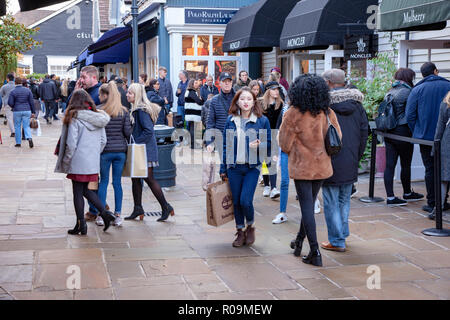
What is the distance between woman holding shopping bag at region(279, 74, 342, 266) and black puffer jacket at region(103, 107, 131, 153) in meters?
2.37

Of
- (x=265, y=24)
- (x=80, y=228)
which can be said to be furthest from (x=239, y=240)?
(x=265, y=24)

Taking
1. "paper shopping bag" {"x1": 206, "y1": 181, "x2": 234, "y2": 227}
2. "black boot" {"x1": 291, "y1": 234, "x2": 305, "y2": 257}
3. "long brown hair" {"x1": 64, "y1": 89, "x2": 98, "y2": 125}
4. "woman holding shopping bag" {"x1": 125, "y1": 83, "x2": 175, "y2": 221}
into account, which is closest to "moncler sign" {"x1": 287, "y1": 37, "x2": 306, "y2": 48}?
"woman holding shopping bag" {"x1": 125, "y1": 83, "x2": 175, "y2": 221}

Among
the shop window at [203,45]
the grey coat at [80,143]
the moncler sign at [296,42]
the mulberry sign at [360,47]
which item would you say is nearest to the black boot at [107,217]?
the grey coat at [80,143]

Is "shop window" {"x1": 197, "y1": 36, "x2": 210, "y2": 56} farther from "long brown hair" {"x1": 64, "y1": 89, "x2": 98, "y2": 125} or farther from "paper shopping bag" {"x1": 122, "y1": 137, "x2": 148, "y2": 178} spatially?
"long brown hair" {"x1": 64, "y1": 89, "x2": 98, "y2": 125}

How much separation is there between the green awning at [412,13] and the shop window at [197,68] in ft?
36.5

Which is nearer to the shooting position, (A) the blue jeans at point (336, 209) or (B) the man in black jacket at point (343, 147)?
(B) the man in black jacket at point (343, 147)

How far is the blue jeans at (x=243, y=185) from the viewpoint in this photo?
257 inches

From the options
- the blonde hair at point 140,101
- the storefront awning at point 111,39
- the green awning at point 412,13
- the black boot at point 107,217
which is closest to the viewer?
the black boot at point 107,217

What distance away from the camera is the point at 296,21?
14820 millimetres

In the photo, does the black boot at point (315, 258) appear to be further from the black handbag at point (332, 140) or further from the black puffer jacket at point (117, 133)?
the black puffer jacket at point (117, 133)

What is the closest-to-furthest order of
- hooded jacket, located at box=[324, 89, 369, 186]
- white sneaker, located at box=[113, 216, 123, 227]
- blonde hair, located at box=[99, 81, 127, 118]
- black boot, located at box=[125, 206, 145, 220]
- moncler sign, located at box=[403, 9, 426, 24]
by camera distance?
hooded jacket, located at box=[324, 89, 369, 186]
blonde hair, located at box=[99, 81, 127, 118]
white sneaker, located at box=[113, 216, 123, 227]
black boot, located at box=[125, 206, 145, 220]
moncler sign, located at box=[403, 9, 426, 24]

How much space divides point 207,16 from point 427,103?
1314 cm

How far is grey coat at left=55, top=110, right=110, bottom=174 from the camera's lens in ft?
22.8
